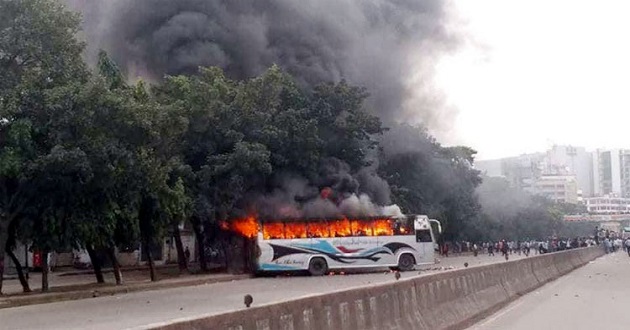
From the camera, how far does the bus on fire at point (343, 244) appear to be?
1249 inches

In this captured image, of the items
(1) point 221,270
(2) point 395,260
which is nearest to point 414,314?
(2) point 395,260

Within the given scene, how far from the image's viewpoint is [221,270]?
35469 millimetres

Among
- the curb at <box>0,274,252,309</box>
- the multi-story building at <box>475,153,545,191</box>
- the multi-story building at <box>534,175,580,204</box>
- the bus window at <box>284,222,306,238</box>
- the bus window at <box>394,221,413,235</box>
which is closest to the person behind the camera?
the curb at <box>0,274,252,309</box>

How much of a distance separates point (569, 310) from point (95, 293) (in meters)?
12.7

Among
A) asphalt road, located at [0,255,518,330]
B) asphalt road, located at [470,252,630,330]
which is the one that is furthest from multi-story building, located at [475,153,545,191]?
asphalt road, located at [0,255,518,330]

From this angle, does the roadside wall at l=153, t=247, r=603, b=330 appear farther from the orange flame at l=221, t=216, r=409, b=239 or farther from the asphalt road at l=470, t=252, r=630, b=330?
the orange flame at l=221, t=216, r=409, b=239

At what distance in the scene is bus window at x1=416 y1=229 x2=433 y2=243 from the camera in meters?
32.9

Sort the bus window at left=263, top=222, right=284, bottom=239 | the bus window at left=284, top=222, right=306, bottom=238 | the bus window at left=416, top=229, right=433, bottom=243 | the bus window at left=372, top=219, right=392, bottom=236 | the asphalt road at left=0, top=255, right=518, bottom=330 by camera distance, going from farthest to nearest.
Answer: the bus window at left=416, top=229, right=433, bottom=243 < the bus window at left=372, top=219, right=392, bottom=236 < the bus window at left=284, top=222, right=306, bottom=238 < the bus window at left=263, top=222, right=284, bottom=239 < the asphalt road at left=0, top=255, right=518, bottom=330

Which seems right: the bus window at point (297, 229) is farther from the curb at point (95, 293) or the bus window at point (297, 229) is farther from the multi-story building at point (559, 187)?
the multi-story building at point (559, 187)

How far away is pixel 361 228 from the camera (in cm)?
3241

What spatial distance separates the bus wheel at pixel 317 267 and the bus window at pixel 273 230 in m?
1.69

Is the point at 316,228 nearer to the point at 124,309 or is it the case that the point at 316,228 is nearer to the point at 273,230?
the point at 273,230

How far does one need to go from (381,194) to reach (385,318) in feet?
94.9

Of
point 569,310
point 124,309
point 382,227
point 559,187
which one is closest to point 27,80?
point 124,309
